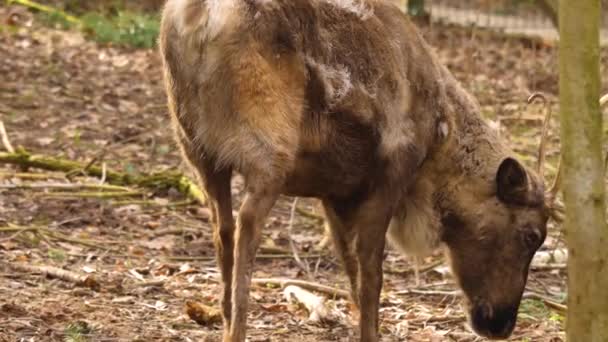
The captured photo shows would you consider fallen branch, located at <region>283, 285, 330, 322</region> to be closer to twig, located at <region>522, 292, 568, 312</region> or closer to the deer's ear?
the deer's ear

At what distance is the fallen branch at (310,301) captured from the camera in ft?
22.3

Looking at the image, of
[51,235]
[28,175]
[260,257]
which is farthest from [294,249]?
[28,175]

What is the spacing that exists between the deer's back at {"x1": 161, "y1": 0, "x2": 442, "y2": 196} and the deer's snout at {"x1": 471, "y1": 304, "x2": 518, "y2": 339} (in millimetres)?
972

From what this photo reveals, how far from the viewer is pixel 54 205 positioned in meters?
8.78

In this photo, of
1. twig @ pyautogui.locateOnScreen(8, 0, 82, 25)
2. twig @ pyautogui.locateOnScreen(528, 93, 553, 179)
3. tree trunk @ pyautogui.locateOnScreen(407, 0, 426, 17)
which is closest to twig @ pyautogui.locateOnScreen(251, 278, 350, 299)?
twig @ pyautogui.locateOnScreen(528, 93, 553, 179)

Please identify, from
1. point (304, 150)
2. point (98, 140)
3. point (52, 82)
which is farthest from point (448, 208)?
point (52, 82)

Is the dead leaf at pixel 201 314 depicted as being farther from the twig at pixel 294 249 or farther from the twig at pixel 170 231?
the twig at pixel 170 231

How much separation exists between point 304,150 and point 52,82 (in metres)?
7.03

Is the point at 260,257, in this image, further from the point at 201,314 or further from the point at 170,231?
the point at 201,314

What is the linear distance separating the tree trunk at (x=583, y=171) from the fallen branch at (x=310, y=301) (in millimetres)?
2174

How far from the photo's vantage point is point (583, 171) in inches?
184

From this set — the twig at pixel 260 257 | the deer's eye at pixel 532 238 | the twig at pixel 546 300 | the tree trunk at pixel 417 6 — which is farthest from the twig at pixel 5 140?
the tree trunk at pixel 417 6

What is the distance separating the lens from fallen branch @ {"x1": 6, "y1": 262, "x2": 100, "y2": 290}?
7.00m

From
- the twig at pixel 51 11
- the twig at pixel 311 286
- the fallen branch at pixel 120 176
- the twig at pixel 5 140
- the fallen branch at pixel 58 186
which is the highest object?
the twig at pixel 51 11
